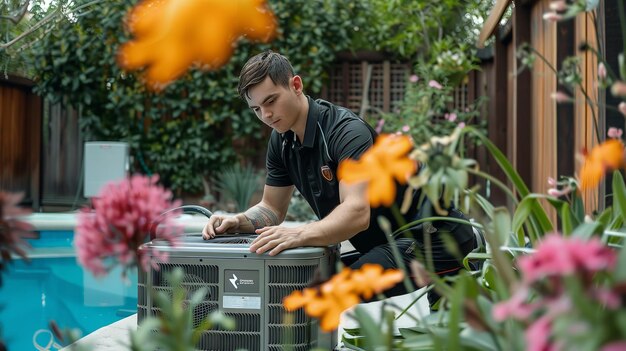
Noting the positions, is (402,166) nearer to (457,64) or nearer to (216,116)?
(457,64)

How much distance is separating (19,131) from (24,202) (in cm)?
86

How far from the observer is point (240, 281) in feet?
6.38

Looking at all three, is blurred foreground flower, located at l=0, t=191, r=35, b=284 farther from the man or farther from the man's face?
the man's face

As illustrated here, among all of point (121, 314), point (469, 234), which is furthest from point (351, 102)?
point (469, 234)

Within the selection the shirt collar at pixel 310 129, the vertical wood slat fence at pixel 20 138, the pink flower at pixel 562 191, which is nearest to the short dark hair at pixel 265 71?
the shirt collar at pixel 310 129

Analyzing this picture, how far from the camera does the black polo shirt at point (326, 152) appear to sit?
236 cm

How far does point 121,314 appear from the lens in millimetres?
4434

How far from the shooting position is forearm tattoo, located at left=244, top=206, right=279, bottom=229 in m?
2.56

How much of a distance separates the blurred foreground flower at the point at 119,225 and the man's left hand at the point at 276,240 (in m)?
1.08

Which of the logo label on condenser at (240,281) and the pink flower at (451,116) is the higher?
the pink flower at (451,116)

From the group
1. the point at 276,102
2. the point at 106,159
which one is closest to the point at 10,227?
the point at 276,102

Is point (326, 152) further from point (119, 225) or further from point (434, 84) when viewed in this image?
point (434, 84)

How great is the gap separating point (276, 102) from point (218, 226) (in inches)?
16.4

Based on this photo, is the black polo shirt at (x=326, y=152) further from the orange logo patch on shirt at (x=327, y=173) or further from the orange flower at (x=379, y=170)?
the orange flower at (x=379, y=170)
